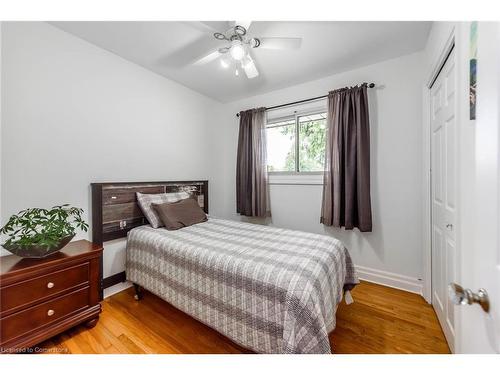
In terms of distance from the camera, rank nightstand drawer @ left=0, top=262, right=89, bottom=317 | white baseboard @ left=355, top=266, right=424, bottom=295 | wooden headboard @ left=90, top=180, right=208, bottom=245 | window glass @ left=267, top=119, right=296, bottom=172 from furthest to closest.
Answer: window glass @ left=267, top=119, right=296, bottom=172 → white baseboard @ left=355, top=266, right=424, bottom=295 → wooden headboard @ left=90, top=180, right=208, bottom=245 → nightstand drawer @ left=0, top=262, right=89, bottom=317

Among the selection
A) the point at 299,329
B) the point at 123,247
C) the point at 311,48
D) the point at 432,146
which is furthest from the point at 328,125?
the point at 123,247

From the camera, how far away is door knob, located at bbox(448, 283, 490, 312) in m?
0.52

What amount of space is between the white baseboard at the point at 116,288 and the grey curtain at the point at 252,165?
1696 millimetres

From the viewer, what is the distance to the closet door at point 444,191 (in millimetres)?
1332

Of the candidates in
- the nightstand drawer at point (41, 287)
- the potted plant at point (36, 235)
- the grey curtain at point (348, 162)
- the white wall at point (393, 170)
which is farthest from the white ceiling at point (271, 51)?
the nightstand drawer at point (41, 287)

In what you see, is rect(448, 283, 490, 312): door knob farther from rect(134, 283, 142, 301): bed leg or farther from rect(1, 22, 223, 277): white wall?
rect(1, 22, 223, 277): white wall

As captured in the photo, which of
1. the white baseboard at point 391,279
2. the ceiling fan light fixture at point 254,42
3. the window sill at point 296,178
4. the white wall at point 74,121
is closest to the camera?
the white wall at point 74,121

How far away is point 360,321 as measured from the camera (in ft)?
5.52

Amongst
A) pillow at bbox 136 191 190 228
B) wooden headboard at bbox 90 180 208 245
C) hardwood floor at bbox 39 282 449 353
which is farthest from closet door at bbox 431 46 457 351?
wooden headboard at bbox 90 180 208 245

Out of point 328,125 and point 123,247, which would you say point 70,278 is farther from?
point 328,125

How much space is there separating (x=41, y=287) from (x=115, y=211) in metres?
0.89

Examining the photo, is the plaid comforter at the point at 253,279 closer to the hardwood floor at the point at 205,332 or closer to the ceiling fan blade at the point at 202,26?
the hardwood floor at the point at 205,332

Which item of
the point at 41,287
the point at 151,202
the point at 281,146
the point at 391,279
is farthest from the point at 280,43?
the point at 391,279

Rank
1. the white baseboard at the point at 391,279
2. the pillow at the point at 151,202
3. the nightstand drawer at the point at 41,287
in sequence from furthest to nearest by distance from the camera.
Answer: the pillow at the point at 151,202 → the white baseboard at the point at 391,279 → the nightstand drawer at the point at 41,287
